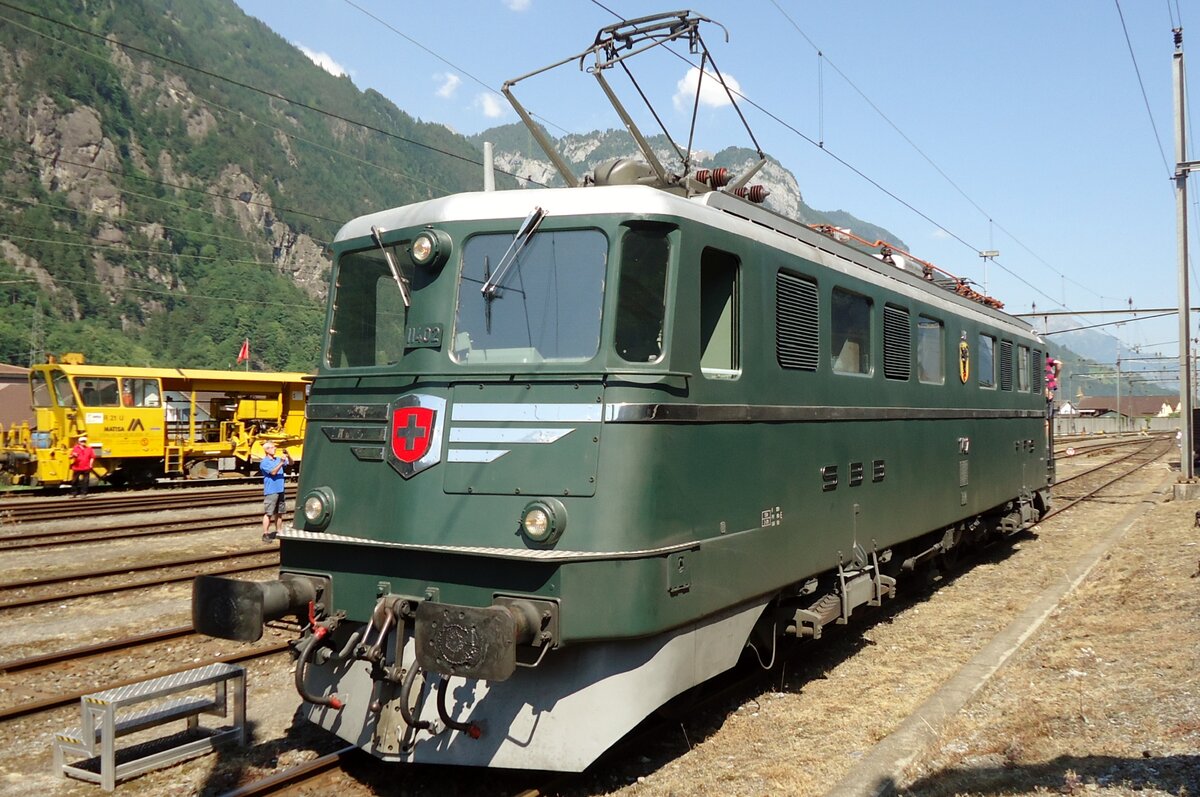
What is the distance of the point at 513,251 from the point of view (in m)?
5.73

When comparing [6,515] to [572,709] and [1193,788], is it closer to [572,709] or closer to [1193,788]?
[572,709]

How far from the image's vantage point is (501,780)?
5805 millimetres

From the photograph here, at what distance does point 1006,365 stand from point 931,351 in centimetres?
369

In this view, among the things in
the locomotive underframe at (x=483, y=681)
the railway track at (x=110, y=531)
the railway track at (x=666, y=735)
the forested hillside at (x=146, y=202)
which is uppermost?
the forested hillside at (x=146, y=202)

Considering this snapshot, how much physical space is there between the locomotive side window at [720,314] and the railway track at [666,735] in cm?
225

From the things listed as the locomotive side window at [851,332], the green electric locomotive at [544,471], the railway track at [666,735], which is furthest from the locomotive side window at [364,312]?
the locomotive side window at [851,332]

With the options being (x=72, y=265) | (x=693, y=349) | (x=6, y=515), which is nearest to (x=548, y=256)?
(x=693, y=349)

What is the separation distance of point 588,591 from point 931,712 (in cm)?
308

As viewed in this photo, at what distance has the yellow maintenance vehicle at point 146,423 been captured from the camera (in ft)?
78.4

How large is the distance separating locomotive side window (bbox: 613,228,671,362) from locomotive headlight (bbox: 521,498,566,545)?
888 millimetres

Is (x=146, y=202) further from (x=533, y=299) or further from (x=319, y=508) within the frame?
(x=533, y=299)

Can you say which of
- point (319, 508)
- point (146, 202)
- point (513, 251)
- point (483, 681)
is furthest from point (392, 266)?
point (146, 202)

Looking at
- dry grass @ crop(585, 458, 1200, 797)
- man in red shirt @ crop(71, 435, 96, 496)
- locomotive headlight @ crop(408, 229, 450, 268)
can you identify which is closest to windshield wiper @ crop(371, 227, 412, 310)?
locomotive headlight @ crop(408, 229, 450, 268)

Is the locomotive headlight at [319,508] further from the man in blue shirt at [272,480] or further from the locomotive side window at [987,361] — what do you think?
the man in blue shirt at [272,480]
